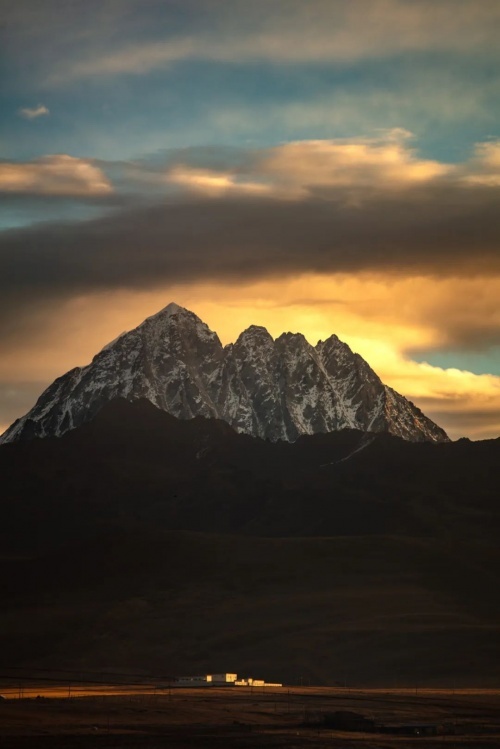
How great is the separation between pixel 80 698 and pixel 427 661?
74.3m

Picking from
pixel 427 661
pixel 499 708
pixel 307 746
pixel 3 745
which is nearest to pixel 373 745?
pixel 307 746

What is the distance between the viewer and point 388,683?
7421 inches

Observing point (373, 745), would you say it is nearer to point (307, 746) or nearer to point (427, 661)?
point (307, 746)

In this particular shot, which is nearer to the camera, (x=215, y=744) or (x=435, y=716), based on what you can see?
(x=215, y=744)

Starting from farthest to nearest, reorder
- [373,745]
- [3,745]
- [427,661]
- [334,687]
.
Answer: [427,661], [334,687], [373,745], [3,745]

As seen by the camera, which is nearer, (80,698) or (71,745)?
(71,745)

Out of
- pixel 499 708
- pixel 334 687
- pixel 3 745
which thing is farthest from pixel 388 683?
pixel 3 745

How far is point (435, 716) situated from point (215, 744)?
32.2 metres

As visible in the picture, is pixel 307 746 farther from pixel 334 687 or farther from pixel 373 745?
pixel 334 687

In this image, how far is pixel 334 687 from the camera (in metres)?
182

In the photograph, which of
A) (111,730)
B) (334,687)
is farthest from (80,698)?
(334,687)

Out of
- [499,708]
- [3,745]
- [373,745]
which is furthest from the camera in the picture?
[499,708]

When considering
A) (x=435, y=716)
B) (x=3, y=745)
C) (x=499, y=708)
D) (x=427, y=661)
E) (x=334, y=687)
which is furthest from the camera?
(x=427, y=661)

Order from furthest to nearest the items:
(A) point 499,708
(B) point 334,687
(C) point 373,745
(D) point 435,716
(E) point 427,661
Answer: (E) point 427,661 < (B) point 334,687 < (A) point 499,708 < (D) point 435,716 < (C) point 373,745
